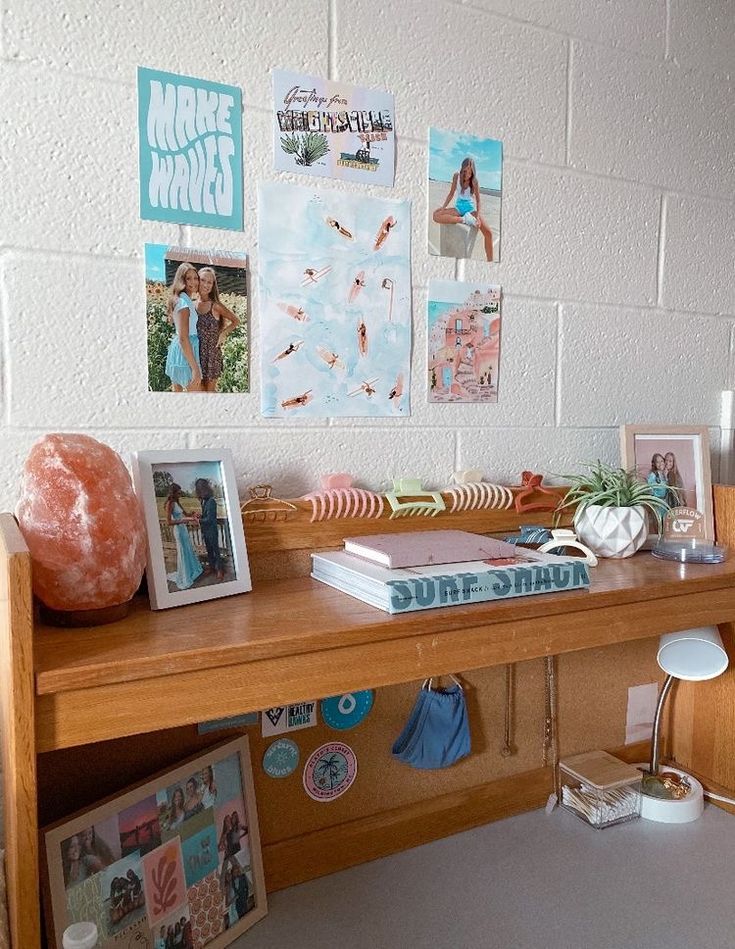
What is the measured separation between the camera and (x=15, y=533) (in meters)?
0.80

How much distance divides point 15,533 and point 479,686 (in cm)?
85

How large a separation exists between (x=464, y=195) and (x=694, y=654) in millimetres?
883

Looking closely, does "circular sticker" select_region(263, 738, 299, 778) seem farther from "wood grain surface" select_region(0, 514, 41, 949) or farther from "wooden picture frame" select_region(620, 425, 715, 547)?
"wooden picture frame" select_region(620, 425, 715, 547)

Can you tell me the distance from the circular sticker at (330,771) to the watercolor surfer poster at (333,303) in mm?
530

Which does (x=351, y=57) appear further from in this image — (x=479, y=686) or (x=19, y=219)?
(x=479, y=686)

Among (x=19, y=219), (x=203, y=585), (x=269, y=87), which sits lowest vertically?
(x=203, y=585)

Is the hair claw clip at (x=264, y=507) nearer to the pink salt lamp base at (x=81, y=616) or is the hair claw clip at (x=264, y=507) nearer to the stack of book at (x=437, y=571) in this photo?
the stack of book at (x=437, y=571)

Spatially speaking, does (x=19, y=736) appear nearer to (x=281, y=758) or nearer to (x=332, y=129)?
(x=281, y=758)

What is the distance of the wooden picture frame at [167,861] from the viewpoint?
3.02 feet

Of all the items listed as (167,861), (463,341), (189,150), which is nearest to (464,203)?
(463,341)

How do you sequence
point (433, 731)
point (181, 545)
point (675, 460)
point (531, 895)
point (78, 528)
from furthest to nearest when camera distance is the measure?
1. point (675, 460)
2. point (433, 731)
3. point (531, 895)
4. point (181, 545)
5. point (78, 528)

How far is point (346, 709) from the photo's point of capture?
124 cm

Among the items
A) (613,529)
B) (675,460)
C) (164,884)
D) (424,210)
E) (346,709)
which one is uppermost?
(424,210)

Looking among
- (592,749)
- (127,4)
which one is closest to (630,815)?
(592,749)
